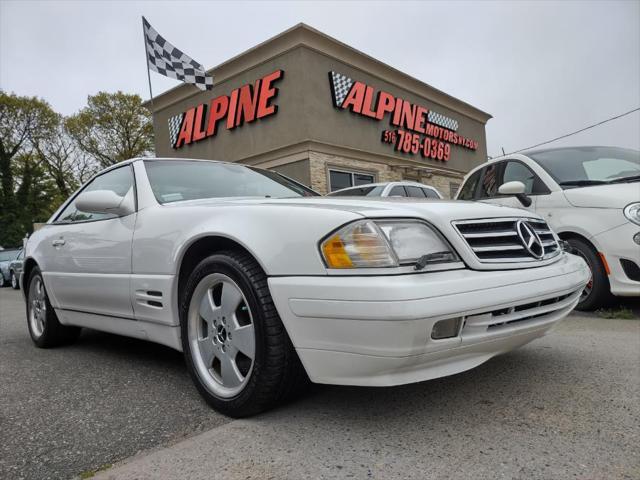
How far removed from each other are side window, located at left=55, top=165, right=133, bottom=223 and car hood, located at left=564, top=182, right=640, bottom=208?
11.4ft

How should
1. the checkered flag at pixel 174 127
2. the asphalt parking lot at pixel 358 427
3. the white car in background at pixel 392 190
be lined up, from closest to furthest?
the asphalt parking lot at pixel 358 427 → the white car in background at pixel 392 190 → the checkered flag at pixel 174 127

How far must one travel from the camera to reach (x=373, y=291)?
1578mm

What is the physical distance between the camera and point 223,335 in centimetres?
208

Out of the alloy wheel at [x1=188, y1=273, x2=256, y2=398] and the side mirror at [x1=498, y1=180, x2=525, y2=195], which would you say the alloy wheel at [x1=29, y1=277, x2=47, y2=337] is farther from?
the side mirror at [x1=498, y1=180, x2=525, y2=195]

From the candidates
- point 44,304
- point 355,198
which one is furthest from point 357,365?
point 44,304

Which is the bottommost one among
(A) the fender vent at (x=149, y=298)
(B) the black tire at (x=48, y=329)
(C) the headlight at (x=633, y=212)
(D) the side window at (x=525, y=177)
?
(B) the black tire at (x=48, y=329)

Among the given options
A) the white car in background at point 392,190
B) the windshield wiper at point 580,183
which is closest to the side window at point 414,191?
the white car in background at point 392,190

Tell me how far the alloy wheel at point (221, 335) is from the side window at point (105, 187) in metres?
1.01

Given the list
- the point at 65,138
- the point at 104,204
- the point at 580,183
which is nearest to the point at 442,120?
the point at 580,183

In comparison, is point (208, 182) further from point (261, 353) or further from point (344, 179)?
point (344, 179)

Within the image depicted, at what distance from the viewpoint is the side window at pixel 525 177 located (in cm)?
436

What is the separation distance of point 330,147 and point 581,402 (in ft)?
36.3

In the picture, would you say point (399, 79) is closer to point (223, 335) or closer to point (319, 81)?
point (319, 81)

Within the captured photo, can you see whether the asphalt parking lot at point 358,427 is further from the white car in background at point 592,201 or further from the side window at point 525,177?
the side window at point 525,177
